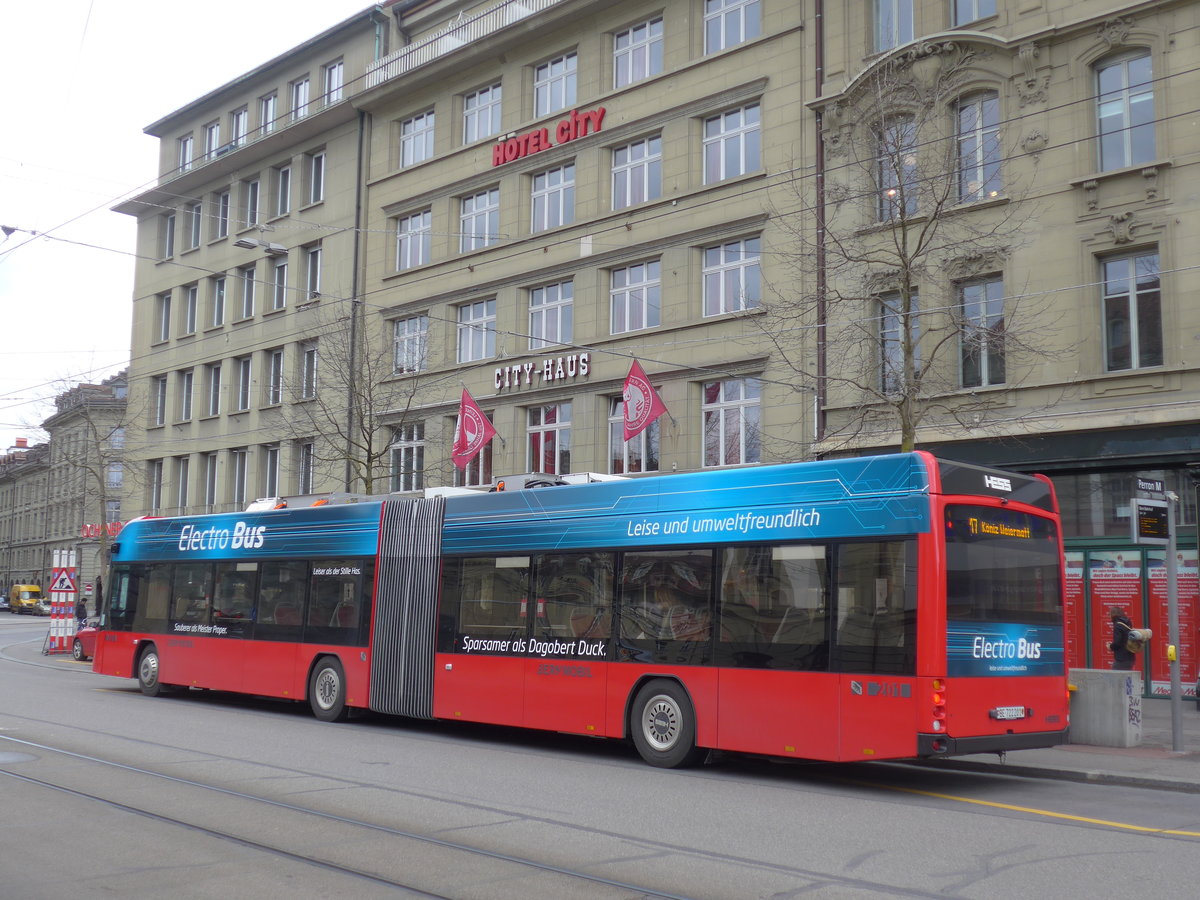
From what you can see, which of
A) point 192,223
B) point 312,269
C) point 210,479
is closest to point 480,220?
point 312,269

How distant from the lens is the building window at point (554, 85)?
3048cm

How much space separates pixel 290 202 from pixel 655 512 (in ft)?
93.9

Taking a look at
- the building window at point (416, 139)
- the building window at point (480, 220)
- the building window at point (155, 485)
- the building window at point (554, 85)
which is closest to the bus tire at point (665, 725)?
the building window at point (480, 220)

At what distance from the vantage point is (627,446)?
27500 millimetres

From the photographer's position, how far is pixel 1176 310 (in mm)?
19219

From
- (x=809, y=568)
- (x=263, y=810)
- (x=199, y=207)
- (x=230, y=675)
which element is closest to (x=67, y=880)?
(x=263, y=810)

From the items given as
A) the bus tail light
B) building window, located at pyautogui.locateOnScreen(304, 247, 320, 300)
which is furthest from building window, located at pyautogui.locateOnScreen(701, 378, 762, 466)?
building window, located at pyautogui.locateOnScreen(304, 247, 320, 300)

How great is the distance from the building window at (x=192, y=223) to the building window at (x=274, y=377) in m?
6.89

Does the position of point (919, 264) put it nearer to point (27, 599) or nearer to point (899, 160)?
point (899, 160)

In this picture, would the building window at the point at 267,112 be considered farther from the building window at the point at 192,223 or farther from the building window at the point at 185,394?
the building window at the point at 185,394

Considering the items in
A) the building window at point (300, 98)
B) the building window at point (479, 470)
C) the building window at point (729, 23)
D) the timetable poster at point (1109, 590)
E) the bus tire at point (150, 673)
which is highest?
the building window at point (300, 98)

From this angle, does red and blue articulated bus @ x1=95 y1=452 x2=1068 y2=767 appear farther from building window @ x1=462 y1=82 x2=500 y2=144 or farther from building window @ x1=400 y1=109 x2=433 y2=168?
building window @ x1=400 y1=109 x2=433 y2=168

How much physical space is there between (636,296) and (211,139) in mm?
22339

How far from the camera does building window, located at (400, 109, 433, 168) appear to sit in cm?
3444
